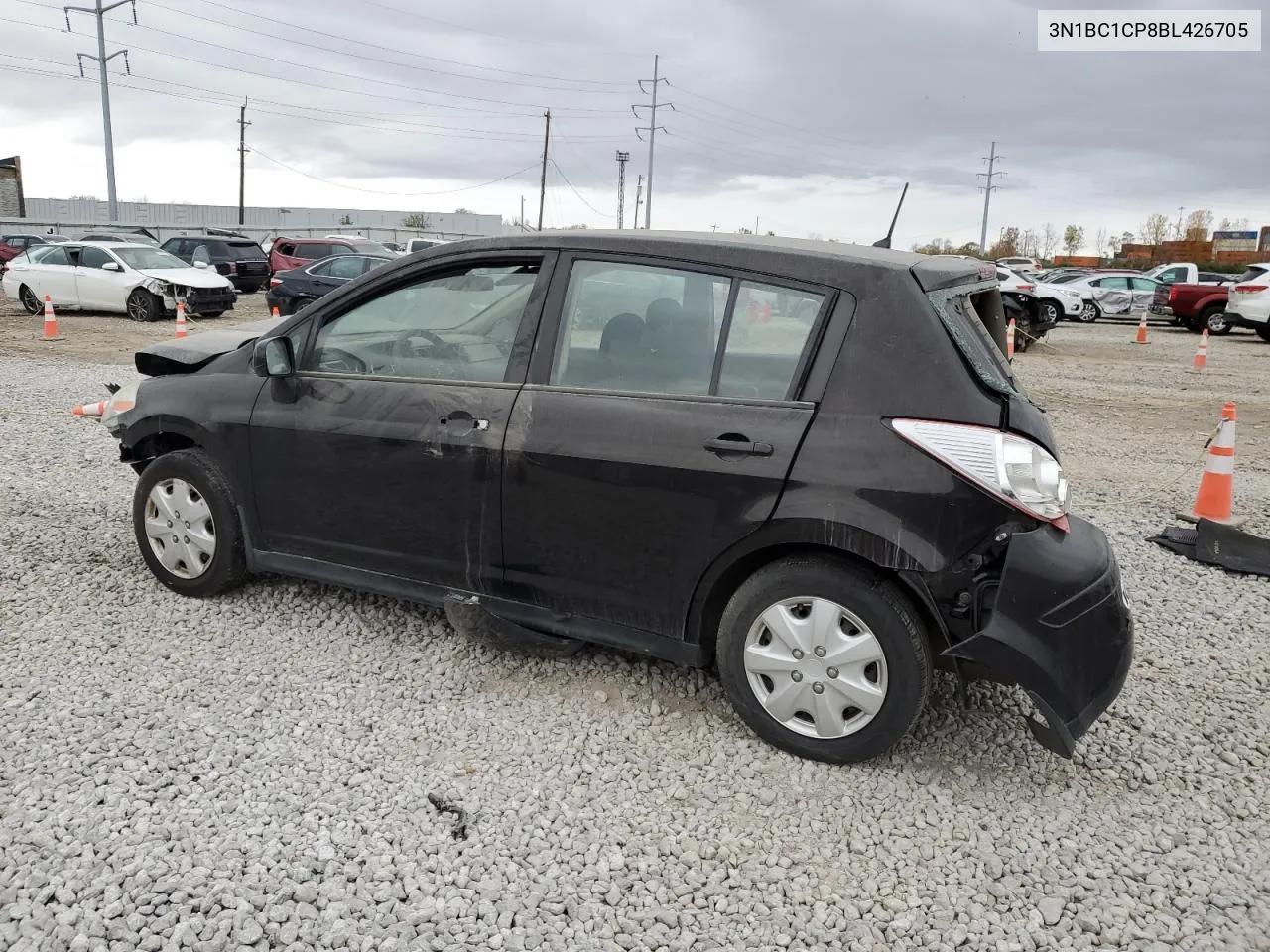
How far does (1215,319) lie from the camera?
2317 centimetres

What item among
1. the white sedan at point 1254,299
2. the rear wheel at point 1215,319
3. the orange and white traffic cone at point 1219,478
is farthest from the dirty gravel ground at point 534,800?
the rear wheel at point 1215,319

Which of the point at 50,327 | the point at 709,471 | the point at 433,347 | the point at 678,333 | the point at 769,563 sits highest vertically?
the point at 678,333

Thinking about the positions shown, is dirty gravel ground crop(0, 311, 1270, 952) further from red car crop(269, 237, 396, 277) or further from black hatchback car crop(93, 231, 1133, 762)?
red car crop(269, 237, 396, 277)

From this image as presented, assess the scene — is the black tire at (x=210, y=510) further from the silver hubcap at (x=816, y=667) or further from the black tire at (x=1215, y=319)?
the black tire at (x=1215, y=319)

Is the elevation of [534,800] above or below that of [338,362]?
below

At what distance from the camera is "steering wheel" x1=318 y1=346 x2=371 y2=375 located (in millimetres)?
3945

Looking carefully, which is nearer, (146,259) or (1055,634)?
(1055,634)

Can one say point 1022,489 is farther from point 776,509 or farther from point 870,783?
point 870,783

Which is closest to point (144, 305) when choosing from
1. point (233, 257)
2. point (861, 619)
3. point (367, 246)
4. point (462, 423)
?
point (233, 257)

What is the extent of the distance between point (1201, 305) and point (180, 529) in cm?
2526

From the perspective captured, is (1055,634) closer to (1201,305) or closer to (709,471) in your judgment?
(709,471)

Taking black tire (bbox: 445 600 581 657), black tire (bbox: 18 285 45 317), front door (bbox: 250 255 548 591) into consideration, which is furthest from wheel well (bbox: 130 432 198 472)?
Answer: black tire (bbox: 18 285 45 317)

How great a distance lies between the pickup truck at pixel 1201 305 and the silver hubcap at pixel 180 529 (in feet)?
80.1

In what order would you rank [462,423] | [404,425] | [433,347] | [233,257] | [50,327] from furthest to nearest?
[233,257] < [50,327] < [433,347] < [404,425] < [462,423]
